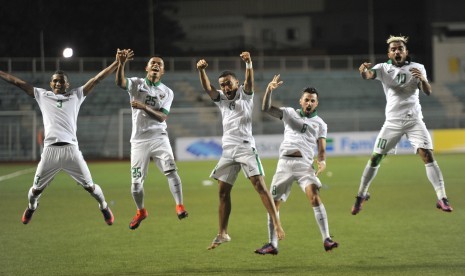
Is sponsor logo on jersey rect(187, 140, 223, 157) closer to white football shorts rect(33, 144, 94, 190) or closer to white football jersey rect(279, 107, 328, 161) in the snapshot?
white football shorts rect(33, 144, 94, 190)

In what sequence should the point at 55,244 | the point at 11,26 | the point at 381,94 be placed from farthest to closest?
the point at 381,94 < the point at 11,26 < the point at 55,244

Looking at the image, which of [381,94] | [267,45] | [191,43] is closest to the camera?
[381,94]

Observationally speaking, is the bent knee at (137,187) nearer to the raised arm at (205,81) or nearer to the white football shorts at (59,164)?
the white football shorts at (59,164)

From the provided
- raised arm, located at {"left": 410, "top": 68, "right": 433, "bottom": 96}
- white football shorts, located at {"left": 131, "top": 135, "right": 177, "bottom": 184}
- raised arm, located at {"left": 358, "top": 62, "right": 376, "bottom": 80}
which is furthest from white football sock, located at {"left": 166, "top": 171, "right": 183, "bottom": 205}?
raised arm, located at {"left": 410, "top": 68, "right": 433, "bottom": 96}

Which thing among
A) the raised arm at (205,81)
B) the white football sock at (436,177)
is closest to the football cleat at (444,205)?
the white football sock at (436,177)

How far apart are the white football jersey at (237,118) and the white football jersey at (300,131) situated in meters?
0.56

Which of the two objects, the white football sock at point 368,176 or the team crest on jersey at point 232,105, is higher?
the team crest on jersey at point 232,105

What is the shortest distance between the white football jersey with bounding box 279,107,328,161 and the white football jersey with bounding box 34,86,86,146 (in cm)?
312

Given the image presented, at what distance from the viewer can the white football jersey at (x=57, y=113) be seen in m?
11.2

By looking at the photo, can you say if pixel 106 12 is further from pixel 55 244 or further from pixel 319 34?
pixel 55 244

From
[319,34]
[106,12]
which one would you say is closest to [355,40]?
[319,34]

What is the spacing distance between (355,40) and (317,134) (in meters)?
47.0

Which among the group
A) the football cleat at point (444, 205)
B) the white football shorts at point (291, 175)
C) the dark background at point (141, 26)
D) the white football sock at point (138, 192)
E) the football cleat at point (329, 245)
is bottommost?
the football cleat at point (329, 245)

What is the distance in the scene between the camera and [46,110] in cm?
1128
